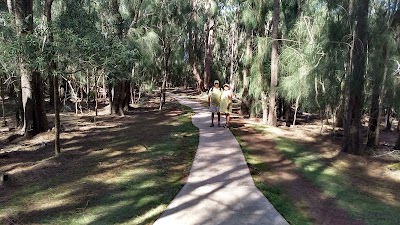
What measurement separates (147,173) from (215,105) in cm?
582

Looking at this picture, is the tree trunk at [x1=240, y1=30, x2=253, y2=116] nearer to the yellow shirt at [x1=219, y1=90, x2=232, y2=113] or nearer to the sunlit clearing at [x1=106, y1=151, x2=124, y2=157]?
the yellow shirt at [x1=219, y1=90, x2=232, y2=113]

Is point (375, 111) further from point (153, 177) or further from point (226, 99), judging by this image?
point (153, 177)

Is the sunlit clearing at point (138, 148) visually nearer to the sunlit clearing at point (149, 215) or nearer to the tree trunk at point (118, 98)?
the sunlit clearing at point (149, 215)

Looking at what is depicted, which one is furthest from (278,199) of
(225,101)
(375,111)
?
Answer: (375,111)

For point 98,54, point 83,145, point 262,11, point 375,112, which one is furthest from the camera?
point 262,11

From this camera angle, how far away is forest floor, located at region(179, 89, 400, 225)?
21.0ft

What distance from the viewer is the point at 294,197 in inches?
273

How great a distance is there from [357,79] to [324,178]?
4.19 meters

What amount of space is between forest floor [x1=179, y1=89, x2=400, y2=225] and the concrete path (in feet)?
1.00

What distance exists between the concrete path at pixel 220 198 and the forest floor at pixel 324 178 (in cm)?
31

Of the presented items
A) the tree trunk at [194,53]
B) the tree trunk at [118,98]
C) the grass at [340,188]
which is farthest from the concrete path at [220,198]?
the tree trunk at [194,53]

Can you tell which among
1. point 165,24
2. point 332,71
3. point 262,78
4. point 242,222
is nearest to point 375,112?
point 332,71

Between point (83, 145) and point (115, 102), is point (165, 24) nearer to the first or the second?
point (115, 102)

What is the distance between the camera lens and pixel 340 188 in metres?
7.90
